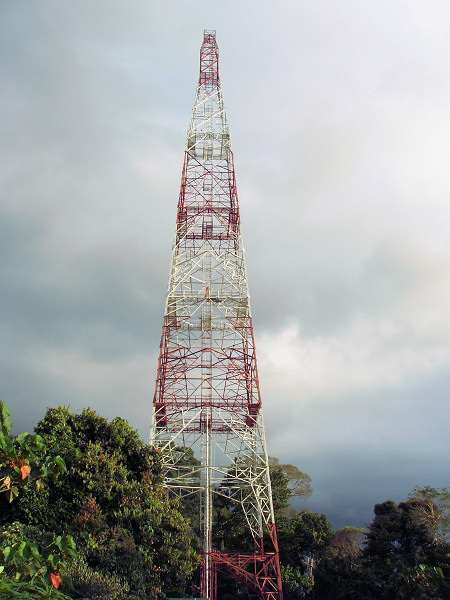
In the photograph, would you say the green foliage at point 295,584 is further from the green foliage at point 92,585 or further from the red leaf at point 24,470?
the red leaf at point 24,470

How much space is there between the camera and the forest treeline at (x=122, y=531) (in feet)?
25.0

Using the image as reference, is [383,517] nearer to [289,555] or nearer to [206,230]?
[289,555]

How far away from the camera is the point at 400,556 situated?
91.1 feet

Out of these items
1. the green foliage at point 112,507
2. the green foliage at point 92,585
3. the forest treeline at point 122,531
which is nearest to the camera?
the forest treeline at point 122,531

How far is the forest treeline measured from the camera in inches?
300

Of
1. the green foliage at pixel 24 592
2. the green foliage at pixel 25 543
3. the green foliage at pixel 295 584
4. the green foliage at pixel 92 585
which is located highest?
the green foliage at pixel 25 543

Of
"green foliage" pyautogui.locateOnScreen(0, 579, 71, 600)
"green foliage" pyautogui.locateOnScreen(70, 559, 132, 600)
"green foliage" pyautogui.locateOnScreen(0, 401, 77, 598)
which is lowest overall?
"green foliage" pyautogui.locateOnScreen(70, 559, 132, 600)

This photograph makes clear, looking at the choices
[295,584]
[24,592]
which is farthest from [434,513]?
[24,592]

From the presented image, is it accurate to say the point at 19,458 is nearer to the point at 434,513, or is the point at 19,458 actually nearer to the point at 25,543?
the point at 25,543

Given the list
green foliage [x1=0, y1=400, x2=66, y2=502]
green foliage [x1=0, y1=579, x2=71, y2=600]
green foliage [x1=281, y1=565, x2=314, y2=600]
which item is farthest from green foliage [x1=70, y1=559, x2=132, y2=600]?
green foliage [x1=281, y1=565, x2=314, y2=600]

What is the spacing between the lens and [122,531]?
59.2 ft

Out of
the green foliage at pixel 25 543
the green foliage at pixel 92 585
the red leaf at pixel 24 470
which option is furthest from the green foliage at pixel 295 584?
the red leaf at pixel 24 470

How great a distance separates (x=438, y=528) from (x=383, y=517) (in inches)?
130

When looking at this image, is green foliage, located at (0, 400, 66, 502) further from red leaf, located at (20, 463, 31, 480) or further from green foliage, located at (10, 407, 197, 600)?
green foliage, located at (10, 407, 197, 600)
